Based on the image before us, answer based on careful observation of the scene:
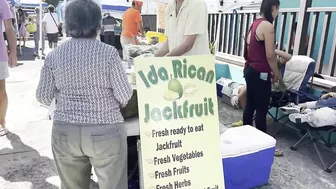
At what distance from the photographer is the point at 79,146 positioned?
5.16 ft

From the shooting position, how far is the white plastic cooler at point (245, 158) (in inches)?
91.0

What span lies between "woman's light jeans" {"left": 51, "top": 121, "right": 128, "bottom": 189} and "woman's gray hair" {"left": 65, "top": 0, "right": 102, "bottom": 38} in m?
0.50

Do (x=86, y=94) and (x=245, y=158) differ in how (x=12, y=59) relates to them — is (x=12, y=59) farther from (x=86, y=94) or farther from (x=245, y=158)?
(x=245, y=158)

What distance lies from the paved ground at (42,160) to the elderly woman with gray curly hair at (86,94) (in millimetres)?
1063

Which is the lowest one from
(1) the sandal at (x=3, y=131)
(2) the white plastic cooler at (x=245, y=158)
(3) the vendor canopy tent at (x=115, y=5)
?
(1) the sandal at (x=3, y=131)

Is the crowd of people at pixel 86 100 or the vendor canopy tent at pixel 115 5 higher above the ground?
the vendor canopy tent at pixel 115 5

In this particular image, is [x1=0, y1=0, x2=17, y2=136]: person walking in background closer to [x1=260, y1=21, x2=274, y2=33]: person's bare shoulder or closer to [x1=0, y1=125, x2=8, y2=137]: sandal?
[x1=0, y1=125, x2=8, y2=137]: sandal

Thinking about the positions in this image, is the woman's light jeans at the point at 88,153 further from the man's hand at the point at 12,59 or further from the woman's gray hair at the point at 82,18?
the man's hand at the point at 12,59

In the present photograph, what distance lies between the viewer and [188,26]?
237 centimetres

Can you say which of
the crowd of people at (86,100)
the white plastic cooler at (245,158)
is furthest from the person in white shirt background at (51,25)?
the crowd of people at (86,100)

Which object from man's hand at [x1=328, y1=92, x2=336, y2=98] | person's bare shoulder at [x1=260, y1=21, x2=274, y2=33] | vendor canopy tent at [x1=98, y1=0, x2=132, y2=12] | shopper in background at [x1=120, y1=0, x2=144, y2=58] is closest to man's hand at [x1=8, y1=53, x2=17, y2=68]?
shopper in background at [x1=120, y1=0, x2=144, y2=58]

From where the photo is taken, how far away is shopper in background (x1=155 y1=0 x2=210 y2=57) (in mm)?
2357

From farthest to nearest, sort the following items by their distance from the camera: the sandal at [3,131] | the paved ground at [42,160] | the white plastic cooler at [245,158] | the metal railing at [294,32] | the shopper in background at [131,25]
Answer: the shopper in background at [131,25], the metal railing at [294,32], the sandal at [3,131], the paved ground at [42,160], the white plastic cooler at [245,158]

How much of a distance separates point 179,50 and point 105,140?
1111mm
